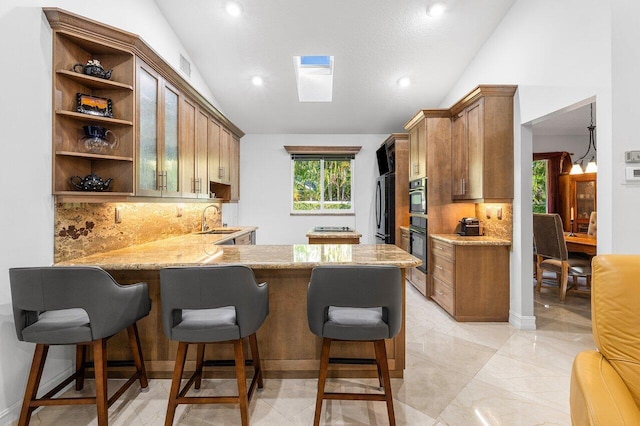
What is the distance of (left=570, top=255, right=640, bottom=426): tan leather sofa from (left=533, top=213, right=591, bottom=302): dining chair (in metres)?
3.13

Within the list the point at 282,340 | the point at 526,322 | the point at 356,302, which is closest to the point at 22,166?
the point at 282,340

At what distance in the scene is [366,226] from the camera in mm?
6121

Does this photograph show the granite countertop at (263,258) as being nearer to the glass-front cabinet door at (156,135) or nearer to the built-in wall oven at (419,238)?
the glass-front cabinet door at (156,135)

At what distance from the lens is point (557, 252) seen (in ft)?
12.8

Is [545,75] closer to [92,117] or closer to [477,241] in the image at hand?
[477,241]

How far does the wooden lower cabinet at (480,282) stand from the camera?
3.31 m

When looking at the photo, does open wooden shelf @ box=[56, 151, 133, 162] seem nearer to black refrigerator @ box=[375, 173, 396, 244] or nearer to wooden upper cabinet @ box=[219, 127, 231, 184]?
wooden upper cabinet @ box=[219, 127, 231, 184]

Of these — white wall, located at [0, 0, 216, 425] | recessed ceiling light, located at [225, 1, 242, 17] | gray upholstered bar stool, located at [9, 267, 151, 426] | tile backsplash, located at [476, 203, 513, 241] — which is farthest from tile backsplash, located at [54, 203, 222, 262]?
tile backsplash, located at [476, 203, 513, 241]

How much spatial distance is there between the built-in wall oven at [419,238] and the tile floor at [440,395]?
52.5 inches

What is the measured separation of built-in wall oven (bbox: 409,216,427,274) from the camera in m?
4.07

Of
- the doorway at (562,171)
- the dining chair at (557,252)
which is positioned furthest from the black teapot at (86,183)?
the doorway at (562,171)

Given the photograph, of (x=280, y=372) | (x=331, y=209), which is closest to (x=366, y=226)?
(x=331, y=209)

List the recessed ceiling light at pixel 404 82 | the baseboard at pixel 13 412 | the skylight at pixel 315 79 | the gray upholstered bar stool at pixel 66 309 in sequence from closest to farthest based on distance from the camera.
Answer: the gray upholstered bar stool at pixel 66 309, the baseboard at pixel 13 412, the recessed ceiling light at pixel 404 82, the skylight at pixel 315 79

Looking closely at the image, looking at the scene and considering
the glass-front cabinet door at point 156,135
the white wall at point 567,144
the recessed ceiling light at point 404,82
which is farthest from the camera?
the white wall at point 567,144
